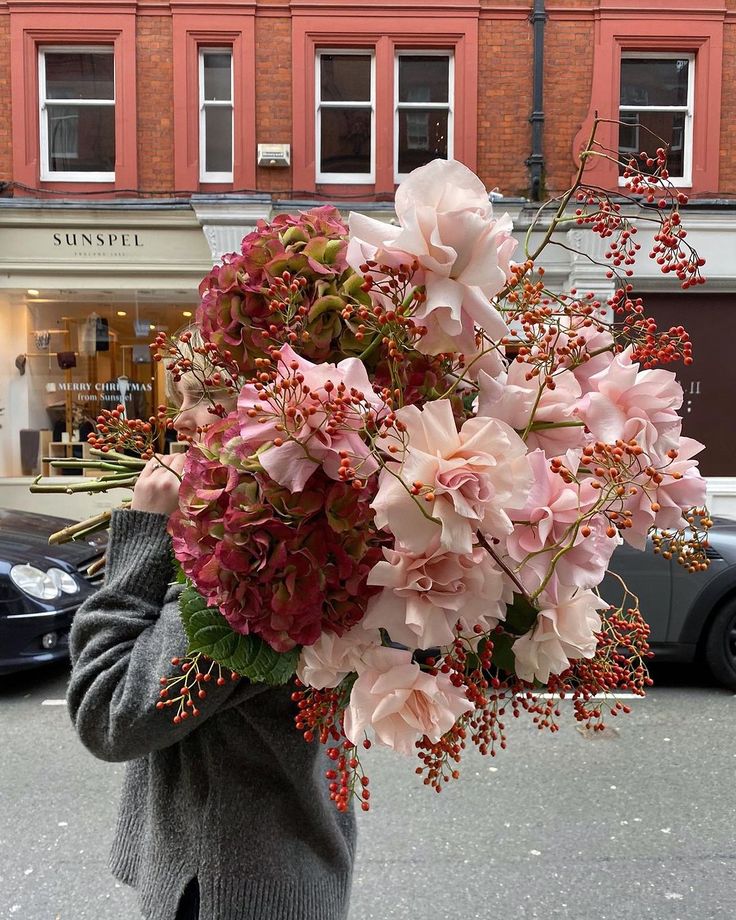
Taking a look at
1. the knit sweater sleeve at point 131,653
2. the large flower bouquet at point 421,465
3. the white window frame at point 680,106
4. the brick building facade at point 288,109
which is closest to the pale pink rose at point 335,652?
the large flower bouquet at point 421,465

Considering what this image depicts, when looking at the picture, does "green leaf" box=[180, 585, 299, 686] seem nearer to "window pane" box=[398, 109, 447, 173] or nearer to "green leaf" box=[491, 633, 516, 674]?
"green leaf" box=[491, 633, 516, 674]

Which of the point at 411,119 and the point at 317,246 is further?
the point at 411,119

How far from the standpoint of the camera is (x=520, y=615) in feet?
3.11

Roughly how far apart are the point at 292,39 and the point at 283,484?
10598 mm

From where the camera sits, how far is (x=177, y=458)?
3.93 feet

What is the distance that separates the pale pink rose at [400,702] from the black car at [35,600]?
14.0ft

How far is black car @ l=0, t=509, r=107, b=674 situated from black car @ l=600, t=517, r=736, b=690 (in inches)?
139

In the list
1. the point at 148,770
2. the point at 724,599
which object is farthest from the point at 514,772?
the point at 148,770

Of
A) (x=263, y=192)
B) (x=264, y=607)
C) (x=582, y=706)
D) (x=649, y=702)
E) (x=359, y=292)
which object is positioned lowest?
(x=649, y=702)

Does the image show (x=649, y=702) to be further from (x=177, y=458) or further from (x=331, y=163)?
(x=331, y=163)

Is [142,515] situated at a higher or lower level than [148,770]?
higher

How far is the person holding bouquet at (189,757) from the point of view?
1.22m

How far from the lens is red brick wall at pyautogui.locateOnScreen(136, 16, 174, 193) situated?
32.6 ft

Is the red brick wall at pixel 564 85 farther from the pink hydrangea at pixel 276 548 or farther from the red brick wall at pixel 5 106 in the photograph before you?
the pink hydrangea at pixel 276 548
